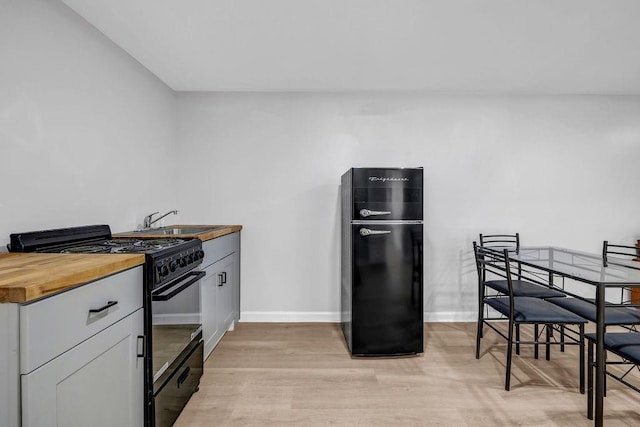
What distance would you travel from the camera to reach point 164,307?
5.54 feet

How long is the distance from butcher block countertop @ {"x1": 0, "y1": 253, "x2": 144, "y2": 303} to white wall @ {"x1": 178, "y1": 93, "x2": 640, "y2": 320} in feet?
6.86

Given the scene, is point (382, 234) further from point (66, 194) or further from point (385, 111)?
point (66, 194)

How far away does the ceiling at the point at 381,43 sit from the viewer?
6.73 ft

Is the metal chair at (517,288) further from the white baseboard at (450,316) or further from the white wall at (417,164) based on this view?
the white baseboard at (450,316)

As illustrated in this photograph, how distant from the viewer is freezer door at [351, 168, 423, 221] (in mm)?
2713

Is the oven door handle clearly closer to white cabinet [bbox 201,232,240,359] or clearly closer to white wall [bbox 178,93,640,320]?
white cabinet [bbox 201,232,240,359]

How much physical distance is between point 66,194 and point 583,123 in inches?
180

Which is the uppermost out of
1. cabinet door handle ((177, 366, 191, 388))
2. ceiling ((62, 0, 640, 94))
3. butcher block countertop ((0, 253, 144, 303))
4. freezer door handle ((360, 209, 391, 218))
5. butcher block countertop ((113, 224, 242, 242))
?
ceiling ((62, 0, 640, 94))

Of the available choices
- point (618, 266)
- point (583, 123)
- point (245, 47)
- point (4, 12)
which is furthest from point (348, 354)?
point (583, 123)

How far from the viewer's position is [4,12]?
163 cm

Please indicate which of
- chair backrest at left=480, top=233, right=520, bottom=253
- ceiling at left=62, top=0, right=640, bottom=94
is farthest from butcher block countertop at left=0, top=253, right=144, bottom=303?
chair backrest at left=480, top=233, right=520, bottom=253

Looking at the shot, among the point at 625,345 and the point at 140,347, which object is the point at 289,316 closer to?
the point at 140,347

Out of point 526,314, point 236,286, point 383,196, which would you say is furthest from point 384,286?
point 236,286

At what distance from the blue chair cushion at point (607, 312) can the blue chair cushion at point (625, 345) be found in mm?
184
